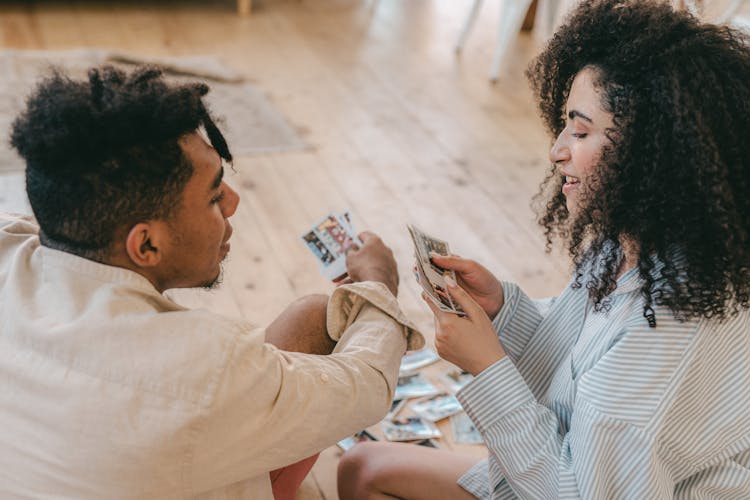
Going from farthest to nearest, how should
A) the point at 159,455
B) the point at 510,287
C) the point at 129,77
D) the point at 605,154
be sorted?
the point at 510,287 < the point at 605,154 < the point at 129,77 < the point at 159,455

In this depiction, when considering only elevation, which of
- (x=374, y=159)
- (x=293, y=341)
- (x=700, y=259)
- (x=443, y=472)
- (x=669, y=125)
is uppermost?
(x=669, y=125)

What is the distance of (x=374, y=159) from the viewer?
3572mm

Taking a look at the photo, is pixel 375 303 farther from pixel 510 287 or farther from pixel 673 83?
pixel 673 83

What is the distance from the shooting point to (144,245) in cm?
118

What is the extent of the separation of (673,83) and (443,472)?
0.90 m

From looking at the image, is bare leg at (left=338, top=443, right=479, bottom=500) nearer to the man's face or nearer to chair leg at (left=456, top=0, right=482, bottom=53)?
the man's face

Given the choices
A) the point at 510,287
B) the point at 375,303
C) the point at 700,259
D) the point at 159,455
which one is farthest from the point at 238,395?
the point at 510,287

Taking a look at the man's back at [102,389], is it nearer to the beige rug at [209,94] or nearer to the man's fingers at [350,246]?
the man's fingers at [350,246]

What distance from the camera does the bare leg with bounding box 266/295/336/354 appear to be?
156cm

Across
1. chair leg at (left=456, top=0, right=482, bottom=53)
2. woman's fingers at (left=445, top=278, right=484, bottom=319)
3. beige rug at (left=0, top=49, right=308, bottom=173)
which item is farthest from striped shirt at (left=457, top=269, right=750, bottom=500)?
chair leg at (left=456, top=0, right=482, bottom=53)

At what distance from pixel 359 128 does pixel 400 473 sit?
229cm

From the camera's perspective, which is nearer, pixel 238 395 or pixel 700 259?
pixel 238 395

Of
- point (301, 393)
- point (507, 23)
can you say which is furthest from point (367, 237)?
point (507, 23)

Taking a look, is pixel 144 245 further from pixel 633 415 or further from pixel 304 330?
pixel 633 415
